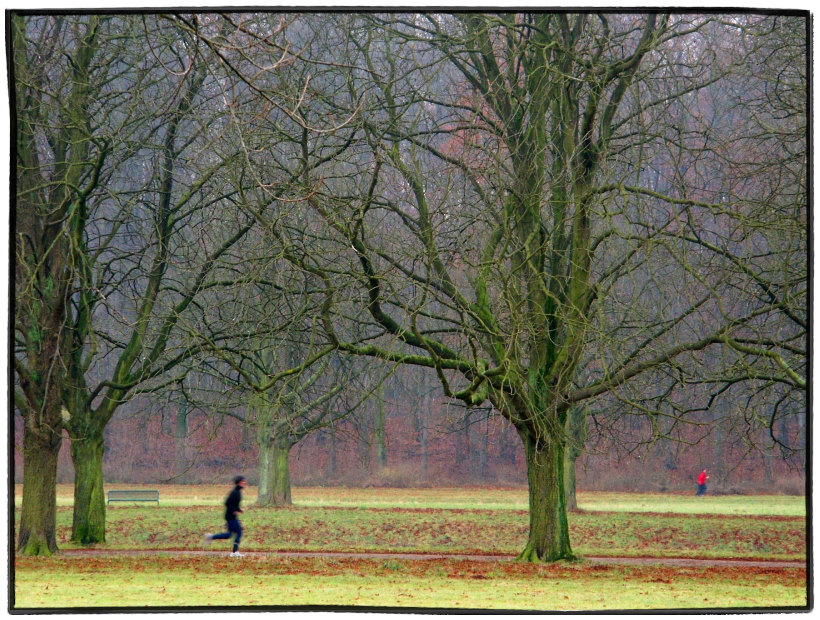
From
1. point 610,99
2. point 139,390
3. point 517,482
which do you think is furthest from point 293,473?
point 610,99

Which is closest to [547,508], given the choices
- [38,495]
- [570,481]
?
[38,495]

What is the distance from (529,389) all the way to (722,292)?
3043 mm

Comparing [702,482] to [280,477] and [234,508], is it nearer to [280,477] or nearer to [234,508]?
[280,477]

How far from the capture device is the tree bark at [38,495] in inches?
569

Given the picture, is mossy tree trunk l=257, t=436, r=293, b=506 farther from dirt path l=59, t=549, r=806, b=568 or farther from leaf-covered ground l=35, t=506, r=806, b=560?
dirt path l=59, t=549, r=806, b=568

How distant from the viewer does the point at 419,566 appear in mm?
14250

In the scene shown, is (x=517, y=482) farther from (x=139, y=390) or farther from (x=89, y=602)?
(x=89, y=602)

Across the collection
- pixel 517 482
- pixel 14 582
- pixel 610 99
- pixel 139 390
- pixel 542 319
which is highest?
pixel 610 99

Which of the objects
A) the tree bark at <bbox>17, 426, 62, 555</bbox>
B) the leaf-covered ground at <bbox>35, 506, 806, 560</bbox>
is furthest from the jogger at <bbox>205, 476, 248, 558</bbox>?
the leaf-covered ground at <bbox>35, 506, 806, 560</bbox>

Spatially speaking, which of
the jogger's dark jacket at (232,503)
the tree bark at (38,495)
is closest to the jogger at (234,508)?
the jogger's dark jacket at (232,503)

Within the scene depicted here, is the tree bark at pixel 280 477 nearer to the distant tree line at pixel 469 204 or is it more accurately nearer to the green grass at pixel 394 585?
the distant tree line at pixel 469 204

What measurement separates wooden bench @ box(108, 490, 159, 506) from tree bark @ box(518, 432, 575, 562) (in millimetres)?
14923

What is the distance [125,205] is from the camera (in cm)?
1502

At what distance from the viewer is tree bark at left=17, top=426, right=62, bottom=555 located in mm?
14461
